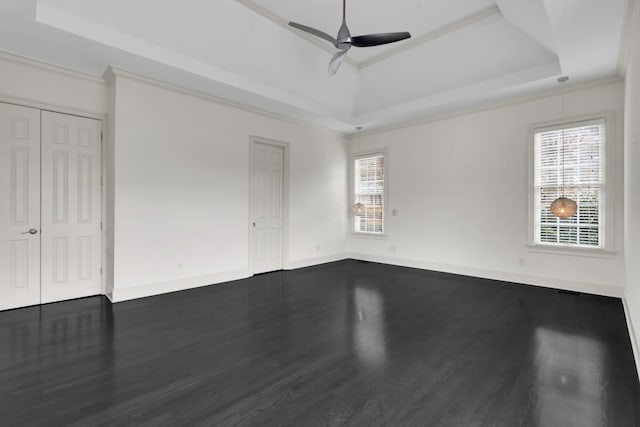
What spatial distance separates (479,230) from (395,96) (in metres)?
2.85

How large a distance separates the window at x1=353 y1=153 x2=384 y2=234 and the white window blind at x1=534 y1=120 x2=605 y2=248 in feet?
9.57

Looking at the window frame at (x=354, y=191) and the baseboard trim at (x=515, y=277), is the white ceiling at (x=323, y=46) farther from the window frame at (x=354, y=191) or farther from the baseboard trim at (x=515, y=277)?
the baseboard trim at (x=515, y=277)

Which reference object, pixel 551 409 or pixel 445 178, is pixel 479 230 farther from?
pixel 551 409

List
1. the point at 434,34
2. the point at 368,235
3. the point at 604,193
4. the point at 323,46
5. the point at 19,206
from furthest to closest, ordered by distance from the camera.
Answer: the point at 368,235, the point at 323,46, the point at 434,34, the point at 604,193, the point at 19,206

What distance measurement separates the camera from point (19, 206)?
3721 millimetres

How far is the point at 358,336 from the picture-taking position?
118 inches

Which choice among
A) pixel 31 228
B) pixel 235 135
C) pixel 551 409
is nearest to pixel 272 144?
pixel 235 135

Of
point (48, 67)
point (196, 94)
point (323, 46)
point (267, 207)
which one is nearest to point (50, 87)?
point (48, 67)

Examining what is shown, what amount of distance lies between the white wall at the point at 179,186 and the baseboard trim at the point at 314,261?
4 centimetres

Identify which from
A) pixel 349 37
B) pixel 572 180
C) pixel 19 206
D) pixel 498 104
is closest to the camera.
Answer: pixel 349 37

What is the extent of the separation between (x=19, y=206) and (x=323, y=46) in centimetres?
461

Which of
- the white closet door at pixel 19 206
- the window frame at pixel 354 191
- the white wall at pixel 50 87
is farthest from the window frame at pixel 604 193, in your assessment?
the white closet door at pixel 19 206

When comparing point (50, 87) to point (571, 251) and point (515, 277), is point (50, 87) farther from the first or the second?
point (571, 251)

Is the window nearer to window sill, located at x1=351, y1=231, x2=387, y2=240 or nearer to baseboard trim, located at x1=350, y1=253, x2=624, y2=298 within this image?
window sill, located at x1=351, y1=231, x2=387, y2=240
